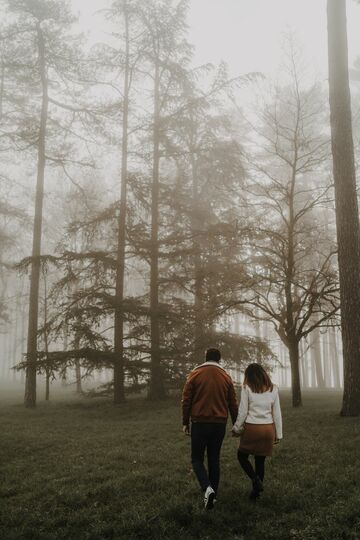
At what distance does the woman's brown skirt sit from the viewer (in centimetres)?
560

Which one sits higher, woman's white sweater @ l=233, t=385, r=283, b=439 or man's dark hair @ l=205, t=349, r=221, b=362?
man's dark hair @ l=205, t=349, r=221, b=362

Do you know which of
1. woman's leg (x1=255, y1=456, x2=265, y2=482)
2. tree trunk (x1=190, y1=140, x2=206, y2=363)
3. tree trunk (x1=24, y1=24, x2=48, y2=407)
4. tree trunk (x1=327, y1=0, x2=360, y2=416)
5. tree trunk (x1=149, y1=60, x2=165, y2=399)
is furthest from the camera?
tree trunk (x1=149, y1=60, x2=165, y2=399)

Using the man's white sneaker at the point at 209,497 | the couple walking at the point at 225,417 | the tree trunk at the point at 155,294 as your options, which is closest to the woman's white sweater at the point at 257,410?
the couple walking at the point at 225,417

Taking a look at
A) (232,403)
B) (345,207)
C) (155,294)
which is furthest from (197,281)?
(232,403)

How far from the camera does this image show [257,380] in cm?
586

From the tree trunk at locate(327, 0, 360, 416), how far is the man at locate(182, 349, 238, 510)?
6243 millimetres

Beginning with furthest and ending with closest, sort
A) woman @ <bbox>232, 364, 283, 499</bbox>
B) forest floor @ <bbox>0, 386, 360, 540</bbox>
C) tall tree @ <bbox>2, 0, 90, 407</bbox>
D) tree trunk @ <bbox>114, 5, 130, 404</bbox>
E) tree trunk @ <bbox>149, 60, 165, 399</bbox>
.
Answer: tall tree @ <bbox>2, 0, 90, 407</bbox>
tree trunk @ <bbox>149, 60, 165, 399</bbox>
tree trunk @ <bbox>114, 5, 130, 404</bbox>
woman @ <bbox>232, 364, 283, 499</bbox>
forest floor @ <bbox>0, 386, 360, 540</bbox>

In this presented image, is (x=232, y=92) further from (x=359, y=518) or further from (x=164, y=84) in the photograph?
(x=359, y=518)

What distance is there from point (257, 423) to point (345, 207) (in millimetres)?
7836

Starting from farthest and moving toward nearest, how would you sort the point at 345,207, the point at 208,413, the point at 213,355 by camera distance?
the point at 345,207, the point at 213,355, the point at 208,413

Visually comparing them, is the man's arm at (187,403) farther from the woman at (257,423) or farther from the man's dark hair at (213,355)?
the woman at (257,423)

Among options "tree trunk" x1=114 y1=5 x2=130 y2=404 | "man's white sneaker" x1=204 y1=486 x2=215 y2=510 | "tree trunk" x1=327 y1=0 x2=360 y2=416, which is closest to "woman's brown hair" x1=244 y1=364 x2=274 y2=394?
"man's white sneaker" x1=204 y1=486 x2=215 y2=510

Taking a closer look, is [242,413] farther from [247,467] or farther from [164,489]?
[164,489]

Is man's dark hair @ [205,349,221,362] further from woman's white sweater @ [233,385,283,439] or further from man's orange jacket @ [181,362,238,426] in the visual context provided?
woman's white sweater @ [233,385,283,439]
